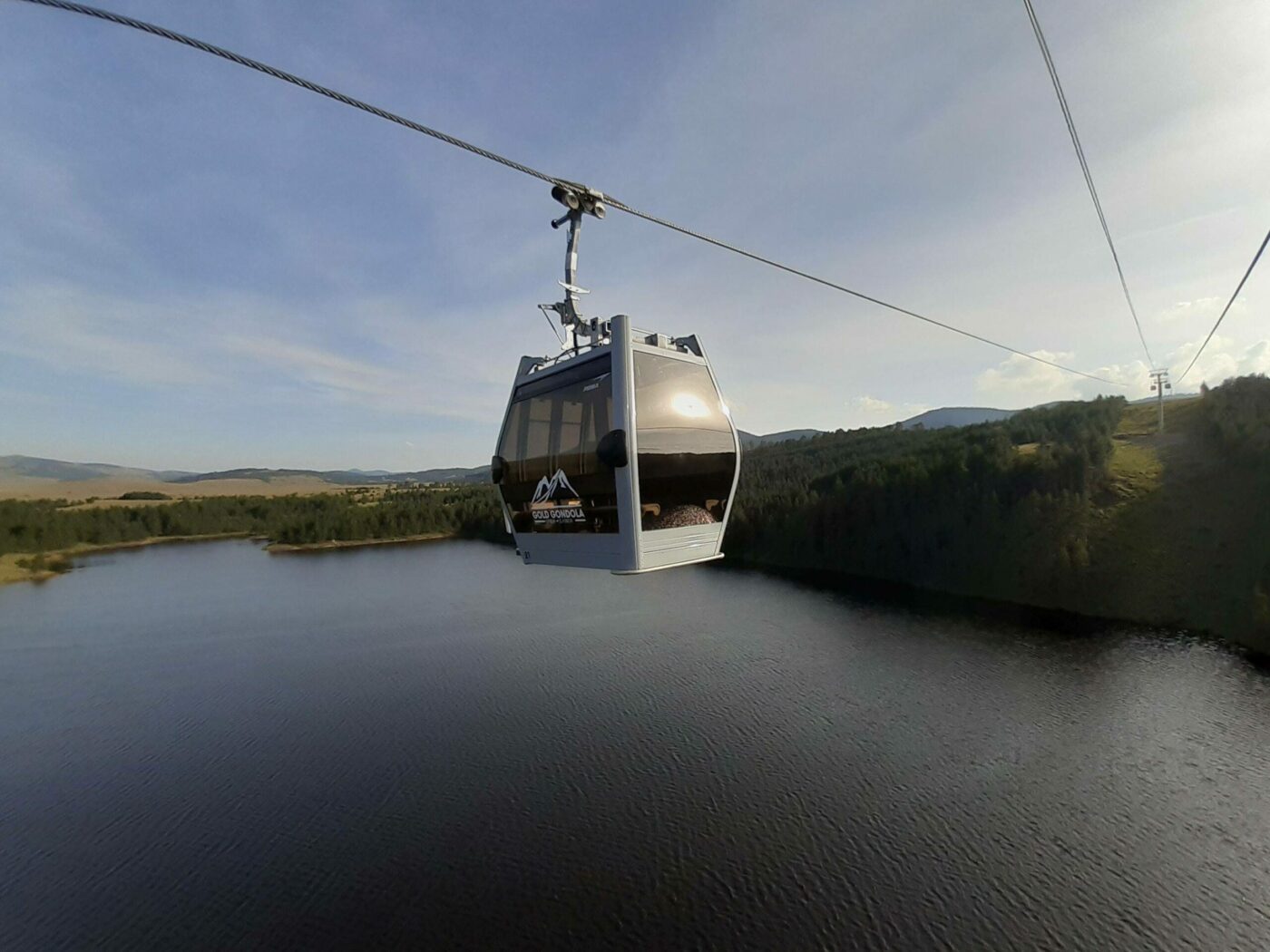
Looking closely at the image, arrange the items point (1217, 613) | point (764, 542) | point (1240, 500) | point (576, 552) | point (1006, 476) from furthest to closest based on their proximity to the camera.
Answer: point (764, 542), point (1006, 476), point (1240, 500), point (1217, 613), point (576, 552)

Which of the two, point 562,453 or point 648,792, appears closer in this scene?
point 562,453

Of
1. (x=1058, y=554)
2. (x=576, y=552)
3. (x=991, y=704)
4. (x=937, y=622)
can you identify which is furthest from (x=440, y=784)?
(x=1058, y=554)

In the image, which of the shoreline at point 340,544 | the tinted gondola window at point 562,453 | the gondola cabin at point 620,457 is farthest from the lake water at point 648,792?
the shoreline at point 340,544

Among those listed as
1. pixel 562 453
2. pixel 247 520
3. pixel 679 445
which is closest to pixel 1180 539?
pixel 679 445

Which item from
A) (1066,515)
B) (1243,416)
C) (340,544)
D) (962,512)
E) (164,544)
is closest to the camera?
(1243,416)

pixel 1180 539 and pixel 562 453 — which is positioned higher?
pixel 562 453

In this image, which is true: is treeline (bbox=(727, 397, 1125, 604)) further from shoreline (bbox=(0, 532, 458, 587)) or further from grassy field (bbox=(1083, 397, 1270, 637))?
shoreline (bbox=(0, 532, 458, 587))

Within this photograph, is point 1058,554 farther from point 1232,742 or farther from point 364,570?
point 364,570

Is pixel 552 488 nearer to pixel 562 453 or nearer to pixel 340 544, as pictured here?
pixel 562 453
